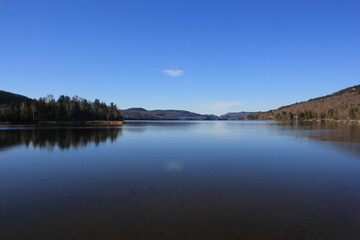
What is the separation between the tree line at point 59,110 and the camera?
102750 mm

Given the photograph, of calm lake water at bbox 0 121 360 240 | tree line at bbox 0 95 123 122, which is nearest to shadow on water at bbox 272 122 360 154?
calm lake water at bbox 0 121 360 240

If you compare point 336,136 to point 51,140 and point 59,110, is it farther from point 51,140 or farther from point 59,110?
point 59,110

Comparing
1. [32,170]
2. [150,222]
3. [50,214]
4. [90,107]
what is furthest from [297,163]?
[90,107]

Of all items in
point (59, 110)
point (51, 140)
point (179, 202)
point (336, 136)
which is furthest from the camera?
point (59, 110)

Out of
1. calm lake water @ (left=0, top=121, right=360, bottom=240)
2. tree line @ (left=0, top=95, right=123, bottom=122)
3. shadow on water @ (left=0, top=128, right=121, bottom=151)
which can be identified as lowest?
calm lake water @ (left=0, top=121, right=360, bottom=240)

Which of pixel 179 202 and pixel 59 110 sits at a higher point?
pixel 59 110

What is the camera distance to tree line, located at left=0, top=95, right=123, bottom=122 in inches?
4045

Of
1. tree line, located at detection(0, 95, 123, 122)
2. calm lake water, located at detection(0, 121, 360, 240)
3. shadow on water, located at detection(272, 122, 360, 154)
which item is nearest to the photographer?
calm lake water, located at detection(0, 121, 360, 240)

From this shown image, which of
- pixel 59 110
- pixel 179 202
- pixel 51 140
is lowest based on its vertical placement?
pixel 179 202

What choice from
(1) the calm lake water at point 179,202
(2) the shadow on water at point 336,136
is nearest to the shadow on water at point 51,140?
(1) the calm lake water at point 179,202

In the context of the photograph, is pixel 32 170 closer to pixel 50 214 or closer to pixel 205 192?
pixel 50 214

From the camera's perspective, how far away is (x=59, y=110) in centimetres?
11838

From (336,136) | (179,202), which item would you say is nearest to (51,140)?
(179,202)

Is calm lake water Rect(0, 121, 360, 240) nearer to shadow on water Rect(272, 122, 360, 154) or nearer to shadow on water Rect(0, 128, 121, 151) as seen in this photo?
shadow on water Rect(0, 128, 121, 151)
